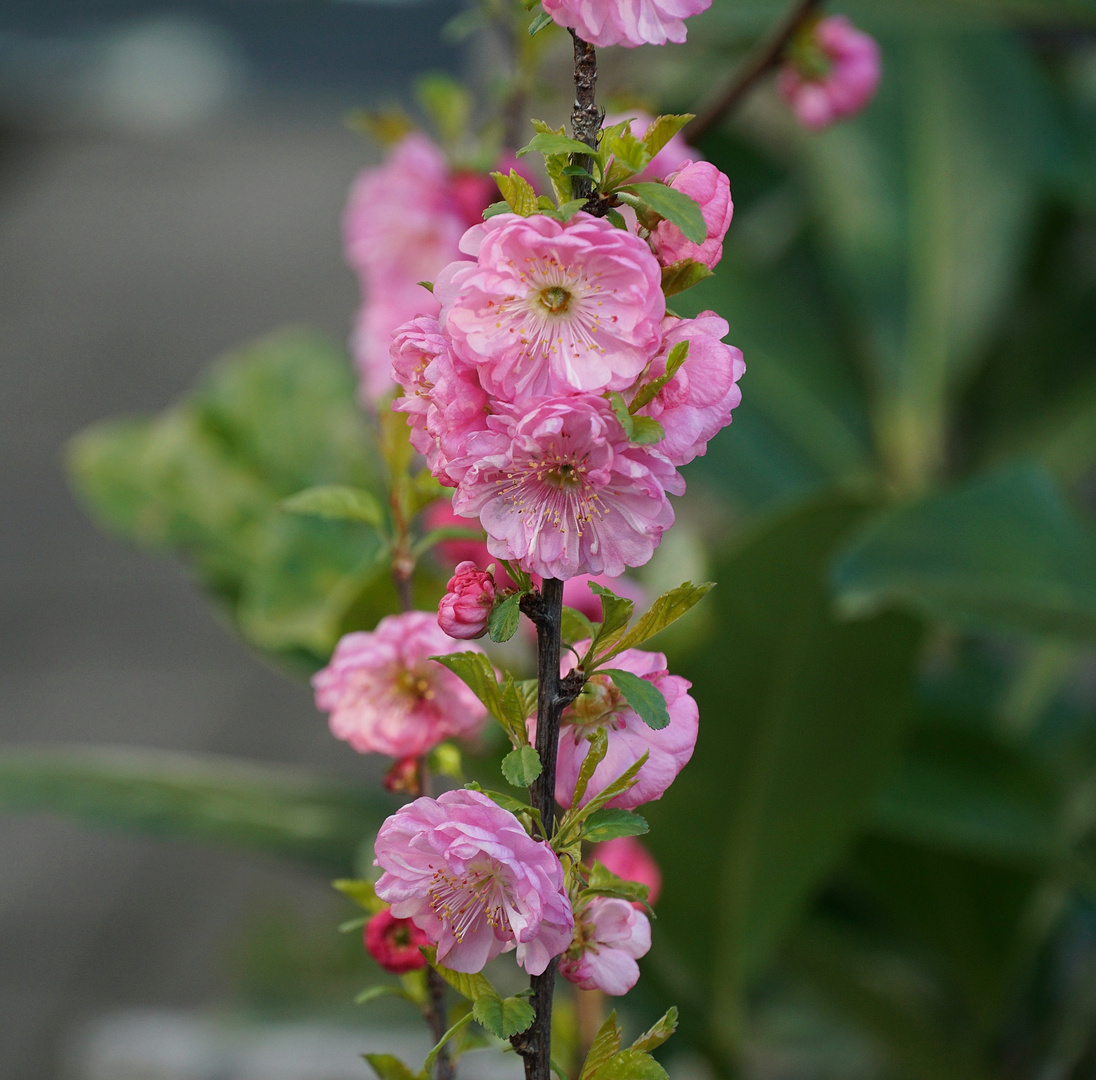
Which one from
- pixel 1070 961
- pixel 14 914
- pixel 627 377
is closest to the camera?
pixel 627 377

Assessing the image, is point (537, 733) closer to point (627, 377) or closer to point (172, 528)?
point (627, 377)

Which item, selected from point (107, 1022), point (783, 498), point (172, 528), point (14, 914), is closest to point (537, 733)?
point (172, 528)

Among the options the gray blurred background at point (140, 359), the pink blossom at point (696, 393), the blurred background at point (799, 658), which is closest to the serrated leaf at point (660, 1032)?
the pink blossom at point (696, 393)

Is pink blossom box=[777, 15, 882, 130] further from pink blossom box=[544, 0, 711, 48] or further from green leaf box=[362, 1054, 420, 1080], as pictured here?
green leaf box=[362, 1054, 420, 1080]

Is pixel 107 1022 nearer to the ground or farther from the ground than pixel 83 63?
nearer to the ground

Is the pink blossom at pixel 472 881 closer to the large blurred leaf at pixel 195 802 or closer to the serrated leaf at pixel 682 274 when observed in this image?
the serrated leaf at pixel 682 274
